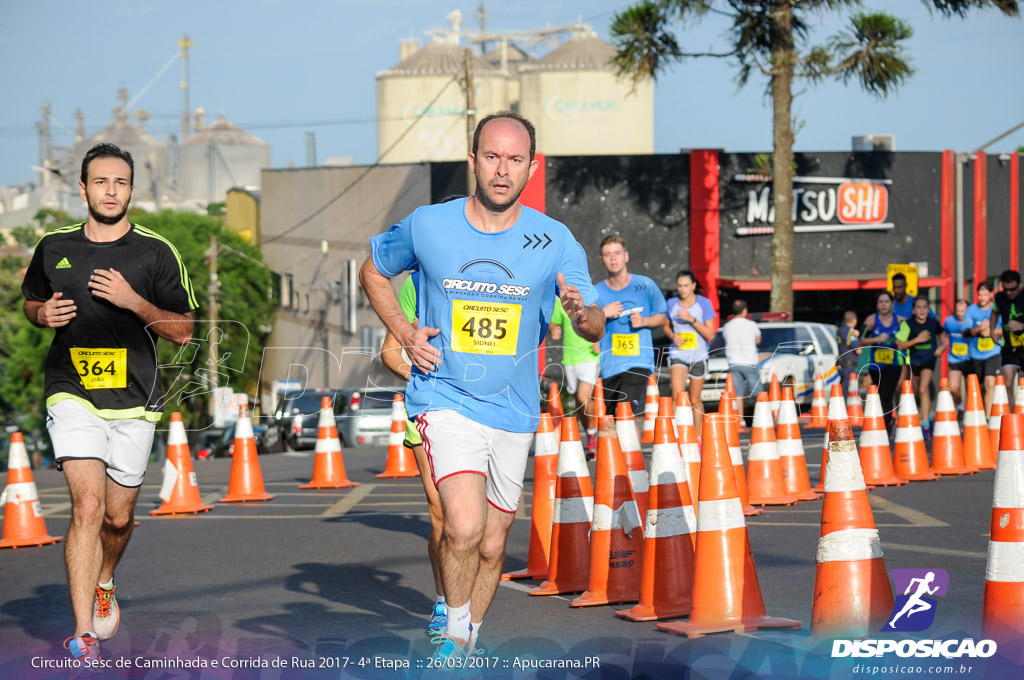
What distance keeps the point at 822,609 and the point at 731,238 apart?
3039 cm

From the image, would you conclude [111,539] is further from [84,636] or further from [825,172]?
[825,172]

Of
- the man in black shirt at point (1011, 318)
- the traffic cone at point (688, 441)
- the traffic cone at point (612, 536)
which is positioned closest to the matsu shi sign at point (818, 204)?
the man in black shirt at point (1011, 318)

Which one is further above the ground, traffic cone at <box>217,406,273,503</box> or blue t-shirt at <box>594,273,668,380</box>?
blue t-shirt at <box>594,273,668,380</box>

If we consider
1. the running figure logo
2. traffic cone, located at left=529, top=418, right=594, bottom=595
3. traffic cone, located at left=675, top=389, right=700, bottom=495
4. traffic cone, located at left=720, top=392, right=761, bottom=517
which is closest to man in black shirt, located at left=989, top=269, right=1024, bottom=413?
traffic cone, located at left=720, top=392, right=761, bottom=517

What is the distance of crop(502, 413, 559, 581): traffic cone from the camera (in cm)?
775

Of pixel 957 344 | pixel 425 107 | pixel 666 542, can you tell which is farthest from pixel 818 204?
pixel 425 107

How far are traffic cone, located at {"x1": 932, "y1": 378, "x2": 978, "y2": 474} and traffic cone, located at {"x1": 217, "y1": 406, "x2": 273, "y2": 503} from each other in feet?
21.2

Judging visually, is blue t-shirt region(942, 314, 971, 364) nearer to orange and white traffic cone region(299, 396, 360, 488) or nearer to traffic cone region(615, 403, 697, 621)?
orange and white traffic cone region(299, 396, 360, 488)

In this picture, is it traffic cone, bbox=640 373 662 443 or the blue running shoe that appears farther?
traffic cone, bbox=640 373 662 443

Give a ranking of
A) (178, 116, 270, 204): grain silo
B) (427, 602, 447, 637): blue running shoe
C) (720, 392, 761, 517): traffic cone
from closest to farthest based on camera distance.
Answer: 1. (427, 602, 447, 637): blue running shoe
2. (720, 392, 761, 517): traffic cone
3. (178, 116, 270, 204): grain silo

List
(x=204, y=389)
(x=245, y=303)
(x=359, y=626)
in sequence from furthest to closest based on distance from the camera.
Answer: (x=245, y=303)
(x=204, y=389)
(x=359, y=626)

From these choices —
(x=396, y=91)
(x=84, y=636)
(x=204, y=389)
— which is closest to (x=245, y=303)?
(x=396, y=91)

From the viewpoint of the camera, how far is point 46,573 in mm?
8727

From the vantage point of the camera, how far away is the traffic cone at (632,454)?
23.8 ft
